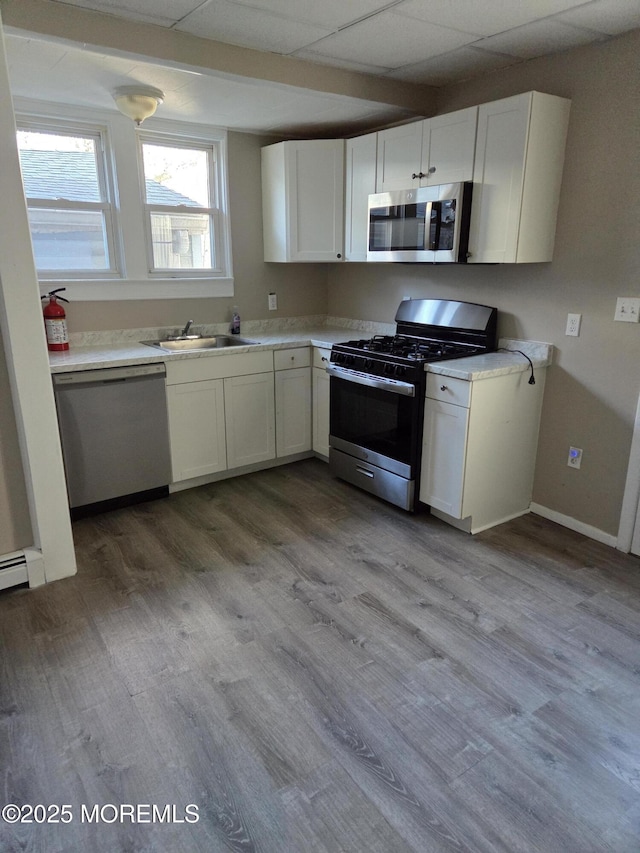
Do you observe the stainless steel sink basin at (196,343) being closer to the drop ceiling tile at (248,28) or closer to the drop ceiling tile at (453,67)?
the drop ceiling tile at (248,28)

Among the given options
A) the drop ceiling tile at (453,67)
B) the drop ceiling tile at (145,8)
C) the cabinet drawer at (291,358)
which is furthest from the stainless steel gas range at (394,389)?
the drop ceiling tile at (145,8)

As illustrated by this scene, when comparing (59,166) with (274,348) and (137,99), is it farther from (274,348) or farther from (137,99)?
(274,348)

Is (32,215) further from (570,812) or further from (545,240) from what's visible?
(570,812)

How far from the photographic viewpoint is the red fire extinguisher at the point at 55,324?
131 inches

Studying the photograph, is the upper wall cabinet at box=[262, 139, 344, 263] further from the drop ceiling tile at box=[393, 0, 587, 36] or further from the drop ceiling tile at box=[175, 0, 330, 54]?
the drop ceiling tile at box=[393, 0, 587, 36]

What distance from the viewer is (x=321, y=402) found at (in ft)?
12.8

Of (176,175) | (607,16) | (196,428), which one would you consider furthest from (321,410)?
(607,16)

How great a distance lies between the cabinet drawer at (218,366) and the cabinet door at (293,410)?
161mm

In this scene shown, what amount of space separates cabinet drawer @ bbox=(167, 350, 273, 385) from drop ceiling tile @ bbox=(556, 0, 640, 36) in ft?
7.56

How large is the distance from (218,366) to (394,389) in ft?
3.73

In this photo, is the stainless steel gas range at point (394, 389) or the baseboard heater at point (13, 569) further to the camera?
the stainless steel gas range at point (394, 389)

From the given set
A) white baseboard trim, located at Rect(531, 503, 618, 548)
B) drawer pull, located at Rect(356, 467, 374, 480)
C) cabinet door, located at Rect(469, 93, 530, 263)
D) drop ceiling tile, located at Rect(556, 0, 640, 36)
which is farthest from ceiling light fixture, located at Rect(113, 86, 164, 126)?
white baseboard trim, located at Rect(531, 503, 618, 548)

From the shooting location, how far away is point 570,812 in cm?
151

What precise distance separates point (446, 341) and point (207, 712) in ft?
8.22
